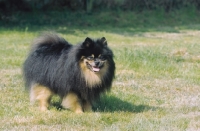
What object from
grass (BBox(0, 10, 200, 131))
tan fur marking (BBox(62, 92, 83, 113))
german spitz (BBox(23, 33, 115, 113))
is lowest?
grass (BBox(0, 10, 200, 131))

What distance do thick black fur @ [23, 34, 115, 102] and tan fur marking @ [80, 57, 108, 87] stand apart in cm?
4

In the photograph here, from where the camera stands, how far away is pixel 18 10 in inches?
969

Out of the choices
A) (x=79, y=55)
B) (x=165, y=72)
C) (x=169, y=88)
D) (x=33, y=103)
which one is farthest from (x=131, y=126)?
(x=165, y=72)

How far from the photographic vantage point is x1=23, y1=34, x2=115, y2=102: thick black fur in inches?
246

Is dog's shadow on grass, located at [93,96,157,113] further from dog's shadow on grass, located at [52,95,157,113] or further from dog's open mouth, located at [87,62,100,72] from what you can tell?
dog's open mouth, located at [87,62,100,72]

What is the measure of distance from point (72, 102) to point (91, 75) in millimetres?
515

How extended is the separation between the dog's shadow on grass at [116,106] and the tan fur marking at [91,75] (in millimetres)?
627

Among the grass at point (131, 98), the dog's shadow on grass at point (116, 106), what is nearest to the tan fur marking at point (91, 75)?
the grass at point (131, 98)

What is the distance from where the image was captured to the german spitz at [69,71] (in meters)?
6.21

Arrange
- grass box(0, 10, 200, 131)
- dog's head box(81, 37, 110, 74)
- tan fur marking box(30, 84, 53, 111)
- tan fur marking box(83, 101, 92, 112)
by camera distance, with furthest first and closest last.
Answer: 1. tan fur marking box(30, 84, 53, 111)
2. tan fur marking box(83, 101, 92, 112)
3. dog's head box(81, 37, 110, 74)
4. grass box(0, 10, 200, 131)

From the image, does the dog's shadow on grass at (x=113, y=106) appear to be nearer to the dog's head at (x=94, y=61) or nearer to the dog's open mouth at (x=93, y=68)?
the dog's head at (x=94, y=61)

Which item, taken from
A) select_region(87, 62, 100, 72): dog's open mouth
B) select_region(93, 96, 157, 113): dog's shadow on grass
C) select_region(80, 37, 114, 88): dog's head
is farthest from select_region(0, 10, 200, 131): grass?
select_region(87, 62, 100, 72): dog's open mouth

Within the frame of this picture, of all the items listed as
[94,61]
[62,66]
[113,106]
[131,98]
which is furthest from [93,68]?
[131,98]

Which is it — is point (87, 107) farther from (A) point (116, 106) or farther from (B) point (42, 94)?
(B) point (42, 94)
